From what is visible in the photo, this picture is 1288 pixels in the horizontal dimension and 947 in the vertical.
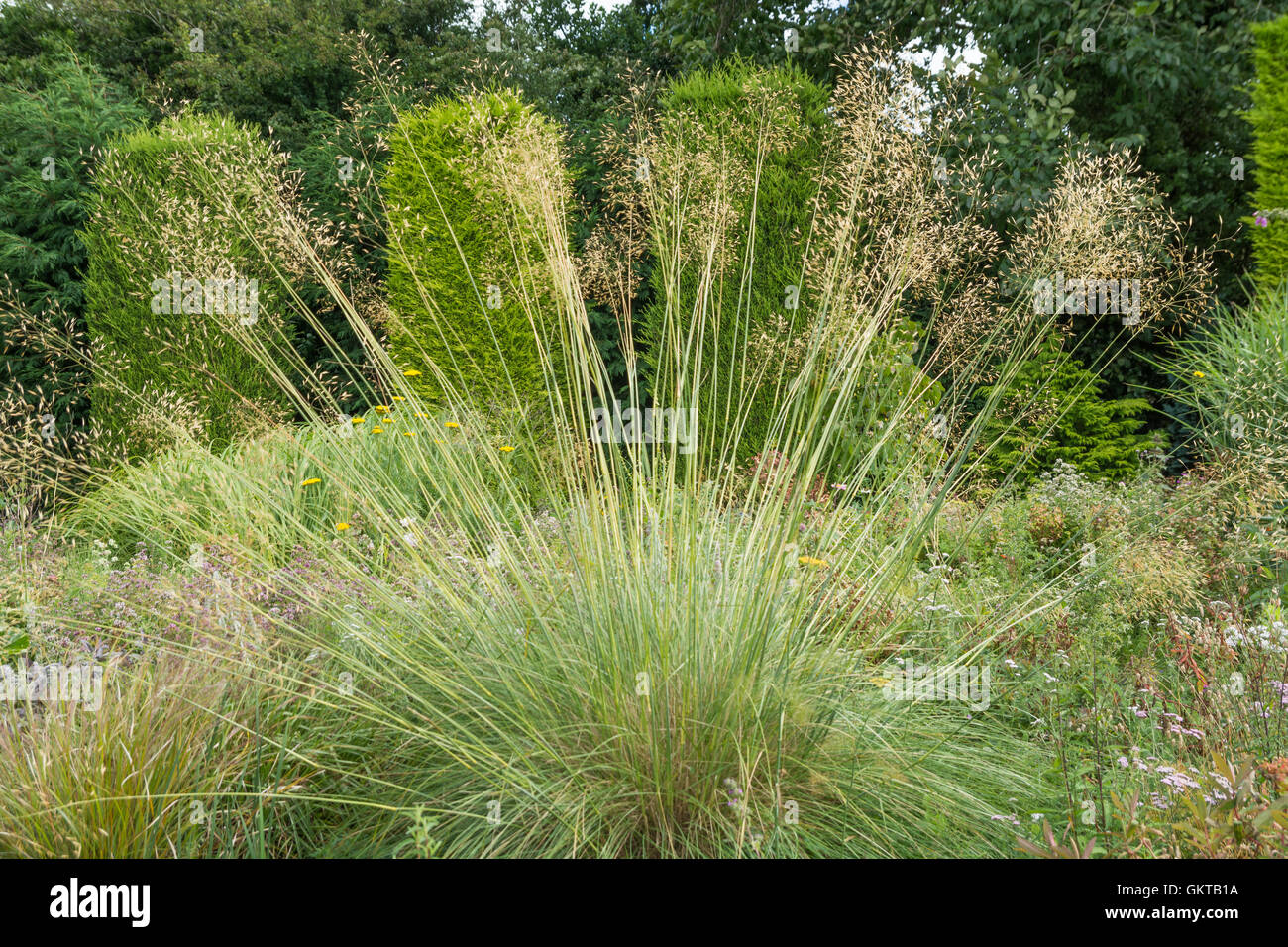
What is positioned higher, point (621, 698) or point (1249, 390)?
point (1249, 390)

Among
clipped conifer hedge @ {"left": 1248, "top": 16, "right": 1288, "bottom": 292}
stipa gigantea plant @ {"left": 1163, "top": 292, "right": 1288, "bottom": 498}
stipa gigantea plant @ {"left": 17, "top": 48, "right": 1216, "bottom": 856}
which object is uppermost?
Result: clipped conifer hedge @ {"left": 1248, "top": 16, "right": 1288, "bottom": 292}

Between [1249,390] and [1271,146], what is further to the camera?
[1271,146]

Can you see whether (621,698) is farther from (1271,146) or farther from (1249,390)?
(1271,146)

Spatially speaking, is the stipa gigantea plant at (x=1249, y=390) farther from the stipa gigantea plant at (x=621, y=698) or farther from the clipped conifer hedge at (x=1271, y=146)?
the stipa gigantea plant at (x=621, y=698)

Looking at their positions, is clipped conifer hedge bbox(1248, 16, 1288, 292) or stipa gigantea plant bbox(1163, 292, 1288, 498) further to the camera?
clipped conifer hedge bbox(1248, 16, 1288, 292)

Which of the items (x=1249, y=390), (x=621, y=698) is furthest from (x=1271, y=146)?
(x=621, y=698)

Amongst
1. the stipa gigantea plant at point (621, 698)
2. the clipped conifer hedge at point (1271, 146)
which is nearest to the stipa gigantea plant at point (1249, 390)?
the clipped conifer hedge at point (1271, 146)

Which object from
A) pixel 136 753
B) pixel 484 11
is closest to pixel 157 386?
pixel 136 753

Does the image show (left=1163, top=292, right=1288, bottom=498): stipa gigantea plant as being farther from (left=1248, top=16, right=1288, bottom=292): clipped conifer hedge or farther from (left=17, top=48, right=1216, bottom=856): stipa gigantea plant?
(left=17, top=48, right=1216, bottom=856): stipa gigantea plant

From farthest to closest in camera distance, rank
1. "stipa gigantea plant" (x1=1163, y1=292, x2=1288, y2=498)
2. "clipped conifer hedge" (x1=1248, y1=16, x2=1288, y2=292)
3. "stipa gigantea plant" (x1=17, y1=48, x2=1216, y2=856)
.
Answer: "clipped conifer hedge" (x1=1248, y1=16, x2=1288, y2=292) < "stipa gigantea plant" (x1=1163, y1=292, x2=1288, y2=498) < "stipa gigantea plant" (x1=17, y1=48, x2=1216, y2=856)

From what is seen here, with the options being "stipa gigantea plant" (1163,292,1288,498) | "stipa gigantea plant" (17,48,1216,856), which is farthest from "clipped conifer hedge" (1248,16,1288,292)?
"stipa gigantea plant" (17,48,1216,856)

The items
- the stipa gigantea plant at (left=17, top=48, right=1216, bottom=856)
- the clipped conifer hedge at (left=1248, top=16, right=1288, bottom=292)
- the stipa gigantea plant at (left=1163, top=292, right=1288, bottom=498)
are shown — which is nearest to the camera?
the stipa gigantea plant at (left=17, top=48, right=1216, bottom=856)

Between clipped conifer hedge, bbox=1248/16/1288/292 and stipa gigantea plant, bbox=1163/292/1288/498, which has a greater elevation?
clipped conifer hedge, bbox=1248/16/1288/292
